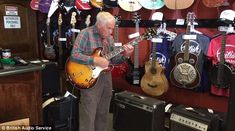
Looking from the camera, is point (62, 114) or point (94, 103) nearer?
point (94, 103)

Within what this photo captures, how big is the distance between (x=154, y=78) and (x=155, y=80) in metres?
0.03

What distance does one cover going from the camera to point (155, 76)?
3088mm

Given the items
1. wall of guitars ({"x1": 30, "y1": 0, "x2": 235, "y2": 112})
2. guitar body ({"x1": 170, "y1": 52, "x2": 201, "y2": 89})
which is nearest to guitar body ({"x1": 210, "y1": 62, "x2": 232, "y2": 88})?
→ wall of guitars ({"x1": 30, "y1": 0, "x2": 235, "y2": 112})

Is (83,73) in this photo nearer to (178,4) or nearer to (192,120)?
(192,120)

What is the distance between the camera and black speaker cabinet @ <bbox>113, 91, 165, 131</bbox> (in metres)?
2.64

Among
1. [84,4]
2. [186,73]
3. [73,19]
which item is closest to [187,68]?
[186,73]

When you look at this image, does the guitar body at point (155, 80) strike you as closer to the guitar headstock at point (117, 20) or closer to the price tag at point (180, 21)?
the price tag at point (180, 21)

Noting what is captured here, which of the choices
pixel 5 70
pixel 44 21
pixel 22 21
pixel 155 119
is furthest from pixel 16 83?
pixel 22 21

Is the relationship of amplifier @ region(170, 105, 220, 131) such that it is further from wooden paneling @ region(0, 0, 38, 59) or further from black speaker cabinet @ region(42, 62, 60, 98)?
wooden paneling @ region(0, 0, 38, 59)

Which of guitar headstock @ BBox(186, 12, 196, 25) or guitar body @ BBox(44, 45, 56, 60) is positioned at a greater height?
guitar headstock @ BBox(186, 12, 196, 25)

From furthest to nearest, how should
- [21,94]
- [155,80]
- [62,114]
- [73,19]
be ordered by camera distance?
[73,19] < [155,80] < [62,114] < [21,94]

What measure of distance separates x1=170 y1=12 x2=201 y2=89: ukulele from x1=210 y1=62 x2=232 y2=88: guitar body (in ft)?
0.51

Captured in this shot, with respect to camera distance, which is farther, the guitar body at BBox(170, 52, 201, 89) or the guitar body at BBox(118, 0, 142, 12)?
the guitar body at BBox(118, 0, 142, 12)

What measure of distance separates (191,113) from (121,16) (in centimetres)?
188
